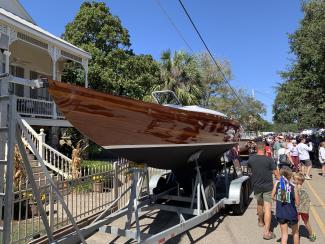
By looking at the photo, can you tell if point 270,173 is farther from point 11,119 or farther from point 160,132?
point 11,119

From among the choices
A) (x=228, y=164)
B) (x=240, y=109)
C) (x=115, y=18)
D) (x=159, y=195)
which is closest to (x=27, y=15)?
(x=115, y=18)

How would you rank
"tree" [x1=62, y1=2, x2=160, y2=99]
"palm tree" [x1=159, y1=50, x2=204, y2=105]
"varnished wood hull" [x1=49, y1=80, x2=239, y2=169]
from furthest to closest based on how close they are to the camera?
"palm tree" [x1=159, y1=50, x2=204, y2=105] < "tree" [x1=62, y1=2, x2=160, y2=99] < "varnished wood hull" [x1=49, y1=80, x2=239, y2=169]

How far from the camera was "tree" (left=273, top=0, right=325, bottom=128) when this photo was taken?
756 inches

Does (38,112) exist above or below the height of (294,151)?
above

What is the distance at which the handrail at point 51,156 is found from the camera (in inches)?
507

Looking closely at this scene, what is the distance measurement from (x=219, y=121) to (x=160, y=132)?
266 cm

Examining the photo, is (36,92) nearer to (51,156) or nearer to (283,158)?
(51,156)

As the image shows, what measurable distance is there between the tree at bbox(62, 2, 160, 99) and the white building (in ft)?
8.83

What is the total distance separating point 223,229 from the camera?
Answer: 7.96 meters

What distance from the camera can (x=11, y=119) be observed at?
413 cm

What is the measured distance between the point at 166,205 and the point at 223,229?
124 centimetres

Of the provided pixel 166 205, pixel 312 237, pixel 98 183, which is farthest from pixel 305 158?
pixel 98 183

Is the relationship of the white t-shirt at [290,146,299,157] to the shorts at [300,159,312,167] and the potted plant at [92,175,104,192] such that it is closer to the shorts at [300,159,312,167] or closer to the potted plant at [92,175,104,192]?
the shorts at [300,159,312,167]

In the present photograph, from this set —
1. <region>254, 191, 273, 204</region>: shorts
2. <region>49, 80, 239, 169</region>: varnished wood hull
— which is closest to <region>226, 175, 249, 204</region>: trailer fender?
<region>254, 191, 273, 204</region>: shorts
